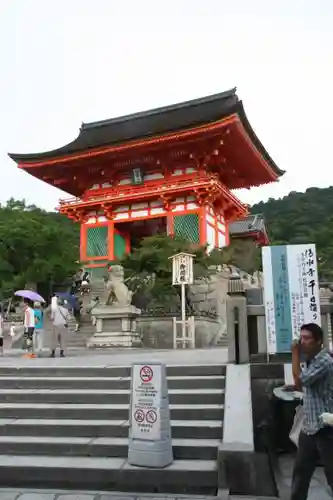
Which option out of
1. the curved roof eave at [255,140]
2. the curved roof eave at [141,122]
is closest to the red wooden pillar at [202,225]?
the curved roof eave at [255,140]

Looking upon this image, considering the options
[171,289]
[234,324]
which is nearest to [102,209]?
[171,289]

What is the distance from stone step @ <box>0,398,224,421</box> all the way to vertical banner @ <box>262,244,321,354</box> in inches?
46.2

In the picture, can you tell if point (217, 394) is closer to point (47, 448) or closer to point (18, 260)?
point (47, 448)

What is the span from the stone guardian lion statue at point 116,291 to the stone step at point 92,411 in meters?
8.19

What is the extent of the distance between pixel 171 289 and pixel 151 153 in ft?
30.0

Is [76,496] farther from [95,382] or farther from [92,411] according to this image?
[95,382]

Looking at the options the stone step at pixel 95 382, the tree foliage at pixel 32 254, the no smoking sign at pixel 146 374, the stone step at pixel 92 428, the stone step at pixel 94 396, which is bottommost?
the stone step at pixel 92 428

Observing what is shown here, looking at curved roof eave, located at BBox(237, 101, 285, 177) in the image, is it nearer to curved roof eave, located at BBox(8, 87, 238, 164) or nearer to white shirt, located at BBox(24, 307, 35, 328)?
curved roof eave, located at BBox(8, 87, 238, 164)

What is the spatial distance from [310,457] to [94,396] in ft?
11.3

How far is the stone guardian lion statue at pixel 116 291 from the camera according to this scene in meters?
14.6

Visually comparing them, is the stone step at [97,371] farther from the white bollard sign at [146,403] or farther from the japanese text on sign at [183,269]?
the japanese text on sign at [183,269]

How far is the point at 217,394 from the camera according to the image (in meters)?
6.02

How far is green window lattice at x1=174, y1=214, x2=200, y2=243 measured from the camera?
22.5m

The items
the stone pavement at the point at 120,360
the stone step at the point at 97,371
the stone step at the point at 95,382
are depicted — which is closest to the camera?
the stone step at the point at 95,382
